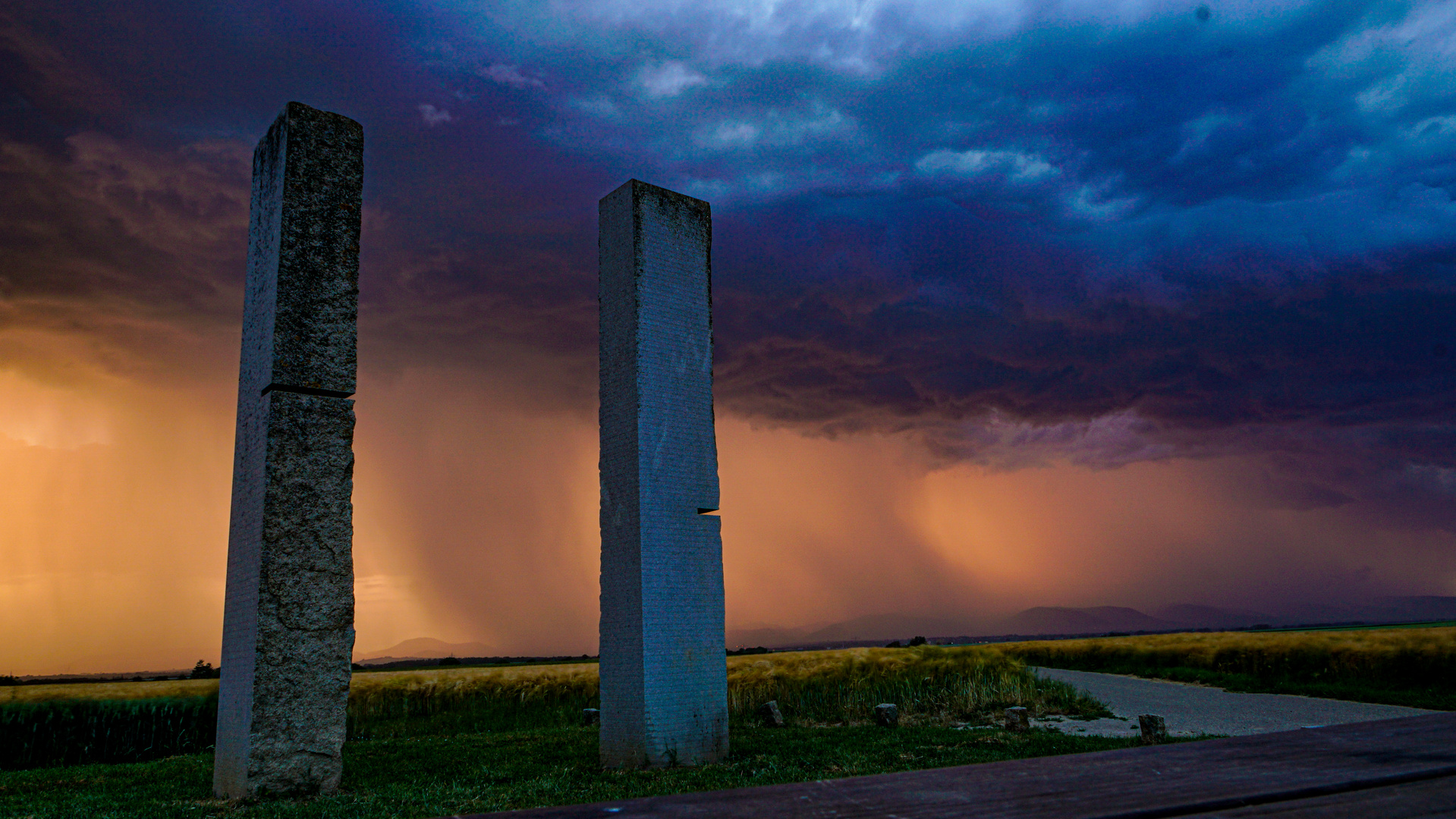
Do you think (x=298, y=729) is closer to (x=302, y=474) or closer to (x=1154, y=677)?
(x=302, y=474)

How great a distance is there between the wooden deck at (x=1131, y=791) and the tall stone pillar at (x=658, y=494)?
733cm

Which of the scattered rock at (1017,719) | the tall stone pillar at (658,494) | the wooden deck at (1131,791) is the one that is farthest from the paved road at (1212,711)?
the wooden deck at (1131,791)

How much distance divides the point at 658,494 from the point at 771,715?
5.39 m

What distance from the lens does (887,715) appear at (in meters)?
12.0

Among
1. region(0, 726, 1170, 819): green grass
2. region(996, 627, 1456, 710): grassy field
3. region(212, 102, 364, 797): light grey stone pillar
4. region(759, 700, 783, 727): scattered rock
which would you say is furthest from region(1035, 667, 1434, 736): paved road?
region(212, 102, 364, 797): light grey stone pillar

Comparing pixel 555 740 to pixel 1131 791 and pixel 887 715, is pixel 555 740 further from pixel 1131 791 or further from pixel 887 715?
Answer: pixel 1131 791

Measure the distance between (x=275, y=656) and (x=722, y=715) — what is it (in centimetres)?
431

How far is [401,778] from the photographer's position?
813cm

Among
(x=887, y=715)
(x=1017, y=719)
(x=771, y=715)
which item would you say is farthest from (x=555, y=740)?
(x=1017, y=719)

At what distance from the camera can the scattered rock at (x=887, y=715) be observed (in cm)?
1198

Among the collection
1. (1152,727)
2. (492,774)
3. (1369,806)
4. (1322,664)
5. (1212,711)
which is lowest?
(1212,711)

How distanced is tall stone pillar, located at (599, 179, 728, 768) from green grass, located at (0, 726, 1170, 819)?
0.59 metres

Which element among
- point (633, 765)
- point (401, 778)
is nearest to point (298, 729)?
point (401, 778)

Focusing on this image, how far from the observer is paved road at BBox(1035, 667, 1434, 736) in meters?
12.2
